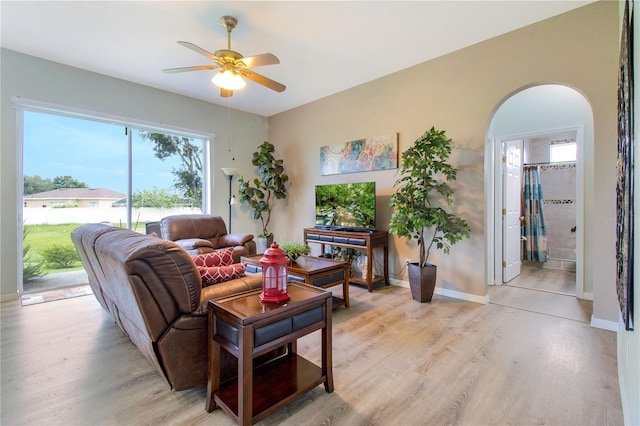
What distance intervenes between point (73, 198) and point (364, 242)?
160 inches

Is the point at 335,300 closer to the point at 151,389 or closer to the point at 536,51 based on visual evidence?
the point at 151,389

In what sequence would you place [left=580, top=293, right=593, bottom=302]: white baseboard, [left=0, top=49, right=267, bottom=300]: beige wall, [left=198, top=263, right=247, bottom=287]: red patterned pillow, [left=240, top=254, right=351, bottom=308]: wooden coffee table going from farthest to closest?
[left=0, top=49, right=267, bottom=300]: beige wall, [left=580, top=293, right=593, bottom=302]: white baseboard, [left=240, top=254, right=351, bottom=308]: wooden coffee table, [left=198, top=263, right=247, bottom=287]: red patterned pillow

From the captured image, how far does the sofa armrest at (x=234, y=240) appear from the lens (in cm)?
429

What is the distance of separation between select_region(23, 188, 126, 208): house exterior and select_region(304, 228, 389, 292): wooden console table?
3118 mm

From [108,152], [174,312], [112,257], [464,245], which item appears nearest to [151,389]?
[174,312]

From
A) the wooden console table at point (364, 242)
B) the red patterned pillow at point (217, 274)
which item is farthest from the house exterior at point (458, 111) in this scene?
the red patterned pillow at point (217, 274)

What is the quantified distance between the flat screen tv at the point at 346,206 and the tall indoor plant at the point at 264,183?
1.16 metres

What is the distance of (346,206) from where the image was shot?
4.24 meters

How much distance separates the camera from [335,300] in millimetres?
3195

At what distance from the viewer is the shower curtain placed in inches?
210

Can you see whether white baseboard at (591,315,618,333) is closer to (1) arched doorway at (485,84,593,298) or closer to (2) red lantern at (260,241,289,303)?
(1) arched doorway at (485,84,593,298)

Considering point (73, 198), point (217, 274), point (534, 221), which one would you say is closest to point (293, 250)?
point (217, 274)

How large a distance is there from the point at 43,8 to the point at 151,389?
3.48 metres

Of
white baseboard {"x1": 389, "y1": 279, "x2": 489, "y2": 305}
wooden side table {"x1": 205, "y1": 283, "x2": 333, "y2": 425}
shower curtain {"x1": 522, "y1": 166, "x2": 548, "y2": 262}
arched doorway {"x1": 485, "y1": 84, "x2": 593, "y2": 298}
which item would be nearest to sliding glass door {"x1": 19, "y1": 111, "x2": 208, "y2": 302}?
wooden side table {"x1": 205, "y1": 283, "x2": 333, "y2": 425}
